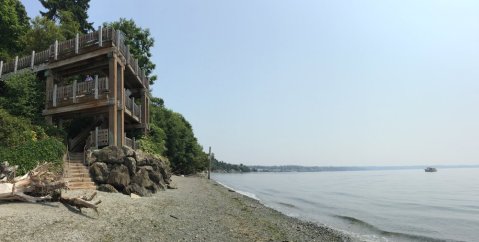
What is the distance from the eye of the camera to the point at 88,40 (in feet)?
67.5

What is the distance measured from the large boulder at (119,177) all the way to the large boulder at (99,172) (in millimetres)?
219

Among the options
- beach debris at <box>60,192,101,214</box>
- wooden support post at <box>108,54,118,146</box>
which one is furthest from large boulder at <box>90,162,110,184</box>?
beach debris at <box>60,192,101,214</box>

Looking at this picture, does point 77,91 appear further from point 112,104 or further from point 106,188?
point 106,188

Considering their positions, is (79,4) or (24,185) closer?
(24,185)

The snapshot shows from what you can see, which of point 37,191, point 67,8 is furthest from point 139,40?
point 37,191

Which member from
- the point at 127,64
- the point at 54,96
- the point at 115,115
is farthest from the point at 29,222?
the point at 127,64

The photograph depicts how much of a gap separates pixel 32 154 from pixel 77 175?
2217 mm

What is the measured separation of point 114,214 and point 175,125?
44147mm

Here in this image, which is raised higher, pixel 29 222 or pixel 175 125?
pixel 175 125

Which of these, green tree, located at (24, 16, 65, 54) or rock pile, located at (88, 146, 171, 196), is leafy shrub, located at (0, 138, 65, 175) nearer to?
rock pile, located at (88, 146, 171, 196)

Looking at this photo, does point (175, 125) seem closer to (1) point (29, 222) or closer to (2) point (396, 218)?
(2) point (396, 218)

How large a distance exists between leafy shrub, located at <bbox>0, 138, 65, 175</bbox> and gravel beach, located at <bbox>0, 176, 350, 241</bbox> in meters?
2.84

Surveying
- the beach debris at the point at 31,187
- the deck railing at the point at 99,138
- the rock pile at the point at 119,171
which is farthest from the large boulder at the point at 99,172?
the beach debris at the point at 31,187

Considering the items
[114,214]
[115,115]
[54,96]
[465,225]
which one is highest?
[54,96]
